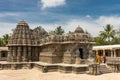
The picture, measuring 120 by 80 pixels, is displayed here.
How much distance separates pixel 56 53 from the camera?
20.0 meters

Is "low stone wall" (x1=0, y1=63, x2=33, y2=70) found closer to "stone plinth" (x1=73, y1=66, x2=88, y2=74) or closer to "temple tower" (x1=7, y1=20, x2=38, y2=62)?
"temple tower" (x1=7, y1=20, x2=38, y2=62)

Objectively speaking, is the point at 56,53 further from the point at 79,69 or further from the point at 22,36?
the point at 22,36

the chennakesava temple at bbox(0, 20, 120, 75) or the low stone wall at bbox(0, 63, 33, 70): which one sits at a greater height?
the chennakesava temple at bbox(0, 20, 120, 75)

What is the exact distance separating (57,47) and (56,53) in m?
0.68

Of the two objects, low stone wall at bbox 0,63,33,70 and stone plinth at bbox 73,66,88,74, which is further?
low stone wall at bbox 0,63,33,70

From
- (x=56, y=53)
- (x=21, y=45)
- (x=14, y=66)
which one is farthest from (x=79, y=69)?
(x=21, y=45)

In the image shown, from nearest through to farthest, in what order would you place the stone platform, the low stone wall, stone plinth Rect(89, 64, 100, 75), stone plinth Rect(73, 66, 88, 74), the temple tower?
stone plinth Rect(89, 64, 100, 75) → stone plinth Rect(73, 66, 88, 74) → the stone platform → the low stone wall → the temple tower

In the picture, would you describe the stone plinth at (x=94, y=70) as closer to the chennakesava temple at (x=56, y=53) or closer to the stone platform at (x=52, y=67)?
the chennakesava temple at (x=56, y=53)

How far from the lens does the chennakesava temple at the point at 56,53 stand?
17.4 m

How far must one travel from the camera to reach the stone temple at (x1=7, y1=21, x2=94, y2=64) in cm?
1919

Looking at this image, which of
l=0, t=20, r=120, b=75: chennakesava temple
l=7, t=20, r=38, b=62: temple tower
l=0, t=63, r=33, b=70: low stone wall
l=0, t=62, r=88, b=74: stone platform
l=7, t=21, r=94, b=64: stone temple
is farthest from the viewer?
l=7, t=20, r=38, b=62: temple tower

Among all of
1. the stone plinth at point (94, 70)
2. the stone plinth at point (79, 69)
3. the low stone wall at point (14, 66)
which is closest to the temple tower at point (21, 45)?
the low stone wall at point (14, 66)

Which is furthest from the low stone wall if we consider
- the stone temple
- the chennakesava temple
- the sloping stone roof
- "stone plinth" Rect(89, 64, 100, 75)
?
"stone plinth" Rect(89, 64, 100, 75)

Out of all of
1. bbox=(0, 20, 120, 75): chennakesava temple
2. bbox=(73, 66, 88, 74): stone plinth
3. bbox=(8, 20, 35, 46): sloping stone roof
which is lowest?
bbox=(73, 66, 88, 74): stone plinth
